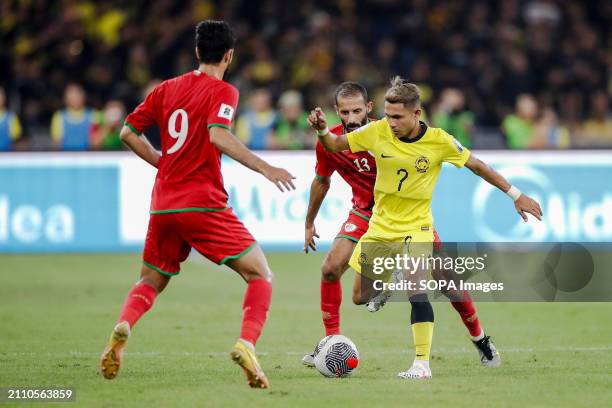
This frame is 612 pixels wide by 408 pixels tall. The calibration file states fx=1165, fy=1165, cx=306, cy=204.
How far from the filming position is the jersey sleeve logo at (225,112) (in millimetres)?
7008

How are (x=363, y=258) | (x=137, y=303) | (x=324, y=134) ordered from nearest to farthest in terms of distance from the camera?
(x=137, y=303) < (x=324, y=134) < (x=363, y=258)

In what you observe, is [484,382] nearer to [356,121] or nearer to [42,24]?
[356,121]

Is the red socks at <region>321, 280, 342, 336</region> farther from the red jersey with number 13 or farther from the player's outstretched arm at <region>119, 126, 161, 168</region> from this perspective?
the player's outstretched arm at <region>119, 126, 161, 168</region>

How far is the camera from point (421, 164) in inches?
309

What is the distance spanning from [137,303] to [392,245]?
5.98 feet

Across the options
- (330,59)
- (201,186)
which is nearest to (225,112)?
(201,186)

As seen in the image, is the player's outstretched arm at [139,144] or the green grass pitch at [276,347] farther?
the player's outstretched arm at [139,144]

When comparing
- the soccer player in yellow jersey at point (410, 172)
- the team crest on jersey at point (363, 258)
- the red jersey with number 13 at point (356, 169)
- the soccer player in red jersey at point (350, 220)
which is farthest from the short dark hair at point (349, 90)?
the team crest on jersey at point (363, 258)

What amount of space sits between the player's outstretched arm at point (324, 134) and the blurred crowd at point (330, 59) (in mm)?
10164

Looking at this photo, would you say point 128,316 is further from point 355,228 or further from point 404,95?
point 404,95

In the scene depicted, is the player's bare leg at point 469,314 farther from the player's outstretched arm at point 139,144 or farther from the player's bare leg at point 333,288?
the player's outstretched arm at point 139,144

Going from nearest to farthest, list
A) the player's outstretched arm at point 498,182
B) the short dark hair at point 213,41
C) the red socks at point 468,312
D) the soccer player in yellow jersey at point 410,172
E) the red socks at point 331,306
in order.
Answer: the short dark hair at point 213,41, the soccer player in yellow jersey at point 410,172, the player's outstretched arm at point 498,182, the red socks at point 468,312, the red socks at point 331,306

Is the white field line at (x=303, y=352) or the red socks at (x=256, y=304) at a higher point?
the red socks at (x=256, y=304)

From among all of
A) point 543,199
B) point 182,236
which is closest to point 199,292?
point 543,199
